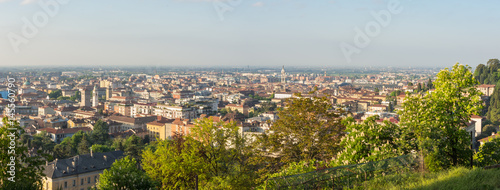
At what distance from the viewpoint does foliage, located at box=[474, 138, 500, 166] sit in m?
7.29

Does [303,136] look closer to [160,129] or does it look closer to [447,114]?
[447,114]

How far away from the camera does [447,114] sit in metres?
7.20

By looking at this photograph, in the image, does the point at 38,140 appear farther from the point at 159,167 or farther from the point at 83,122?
the point at 159,167

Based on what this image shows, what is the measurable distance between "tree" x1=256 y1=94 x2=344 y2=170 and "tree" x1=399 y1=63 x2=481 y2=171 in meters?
1.90

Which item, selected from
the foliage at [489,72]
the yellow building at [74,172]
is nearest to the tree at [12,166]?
the yellow building at [74,172]

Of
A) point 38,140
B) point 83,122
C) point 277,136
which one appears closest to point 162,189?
point 277,136

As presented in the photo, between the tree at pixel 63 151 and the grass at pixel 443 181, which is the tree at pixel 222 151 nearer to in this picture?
the grass at pixel 443 181

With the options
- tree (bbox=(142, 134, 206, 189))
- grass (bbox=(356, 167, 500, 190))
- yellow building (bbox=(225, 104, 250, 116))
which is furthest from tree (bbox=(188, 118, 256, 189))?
yellow building (bbox=(225, 104, 250, 116))

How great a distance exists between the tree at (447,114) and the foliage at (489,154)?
38 centimetres

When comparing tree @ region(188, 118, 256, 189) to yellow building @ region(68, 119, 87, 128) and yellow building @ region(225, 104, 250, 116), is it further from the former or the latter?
yellow building @ region(225, 104, 250, 116)

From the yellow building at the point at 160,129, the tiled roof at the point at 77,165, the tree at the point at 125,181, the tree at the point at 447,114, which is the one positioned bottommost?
the yellow building at the point at 160,129

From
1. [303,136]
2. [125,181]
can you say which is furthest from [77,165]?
[303,136]

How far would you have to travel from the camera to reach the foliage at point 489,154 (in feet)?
23.9

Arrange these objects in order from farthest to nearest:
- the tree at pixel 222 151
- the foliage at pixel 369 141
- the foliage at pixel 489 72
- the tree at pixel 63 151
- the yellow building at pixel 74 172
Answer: the foliage at pixel 489 72, the tree at pixel 63 151, the yellow building at pixel 74 172, the tree at pixel 222 151, the foliage at pixel 369 141
